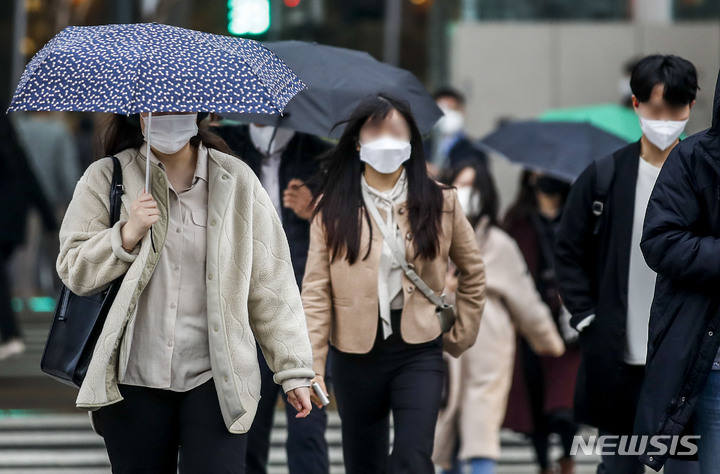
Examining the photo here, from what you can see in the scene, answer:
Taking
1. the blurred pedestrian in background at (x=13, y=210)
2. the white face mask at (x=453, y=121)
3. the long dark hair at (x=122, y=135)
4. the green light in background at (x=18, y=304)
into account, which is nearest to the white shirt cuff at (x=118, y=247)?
the long dark hair at (x=122, y=135)

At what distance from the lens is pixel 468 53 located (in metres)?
13.6

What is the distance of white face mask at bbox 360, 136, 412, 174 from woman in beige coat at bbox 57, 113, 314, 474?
1.14m

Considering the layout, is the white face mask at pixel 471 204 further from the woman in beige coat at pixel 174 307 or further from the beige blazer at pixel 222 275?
the woman in beige coat at pixel 174 307

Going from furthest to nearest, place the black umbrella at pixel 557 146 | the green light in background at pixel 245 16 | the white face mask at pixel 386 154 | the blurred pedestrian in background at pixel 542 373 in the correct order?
the blurred pedestrian in background at pixel 542 373 → the green light in background at pixel 245 16 → the black umbrella at pixel 557 146 → the white face mask at pixel 386 154

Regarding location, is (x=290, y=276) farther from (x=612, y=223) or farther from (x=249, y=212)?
(x=612, y=223)

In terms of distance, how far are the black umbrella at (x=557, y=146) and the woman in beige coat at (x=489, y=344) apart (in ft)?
1.58

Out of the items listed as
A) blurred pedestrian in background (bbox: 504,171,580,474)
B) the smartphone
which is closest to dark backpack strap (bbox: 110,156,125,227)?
the smartphone

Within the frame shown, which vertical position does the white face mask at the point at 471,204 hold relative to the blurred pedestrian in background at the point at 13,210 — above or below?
above

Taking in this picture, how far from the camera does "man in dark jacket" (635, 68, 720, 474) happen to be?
13.8 feet

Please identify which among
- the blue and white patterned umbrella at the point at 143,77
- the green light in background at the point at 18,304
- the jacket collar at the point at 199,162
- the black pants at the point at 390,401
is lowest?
the green light in background at the point at 18,304

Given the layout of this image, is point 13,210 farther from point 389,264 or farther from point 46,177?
point 389,264

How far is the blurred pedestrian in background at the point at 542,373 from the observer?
8.00 m

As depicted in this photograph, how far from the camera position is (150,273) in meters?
4.13

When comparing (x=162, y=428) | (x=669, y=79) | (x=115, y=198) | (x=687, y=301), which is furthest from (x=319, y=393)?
(x=669, y=79)
